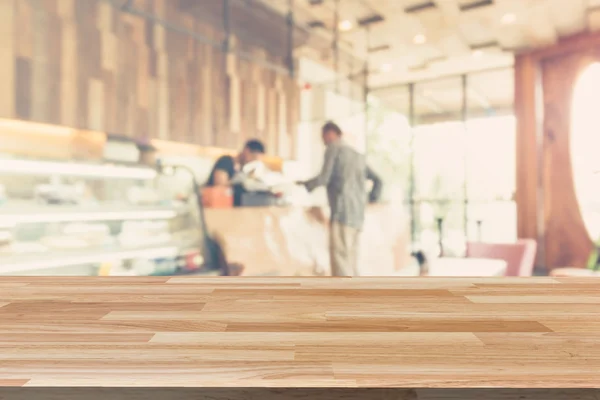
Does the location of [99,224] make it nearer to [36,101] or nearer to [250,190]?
[36,101]

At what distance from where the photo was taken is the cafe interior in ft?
9.41

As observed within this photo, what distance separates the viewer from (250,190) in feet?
13.0

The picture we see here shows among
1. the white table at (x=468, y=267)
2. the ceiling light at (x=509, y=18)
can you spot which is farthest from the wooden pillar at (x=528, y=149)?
the white table at (x=468, y=267)

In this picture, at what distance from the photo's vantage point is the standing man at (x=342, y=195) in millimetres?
3893

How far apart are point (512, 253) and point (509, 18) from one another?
9.49 ft

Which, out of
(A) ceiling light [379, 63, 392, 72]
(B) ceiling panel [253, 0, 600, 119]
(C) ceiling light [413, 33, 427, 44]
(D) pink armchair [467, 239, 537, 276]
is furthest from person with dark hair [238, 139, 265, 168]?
(A) ceiling light [379, 63, 392, 72]

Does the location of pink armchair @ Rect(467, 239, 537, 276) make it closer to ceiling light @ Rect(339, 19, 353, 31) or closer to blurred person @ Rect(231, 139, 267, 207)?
blurred person @ Rect(231, 139, 267, 207)

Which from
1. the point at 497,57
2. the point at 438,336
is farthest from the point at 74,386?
the point at 497,57

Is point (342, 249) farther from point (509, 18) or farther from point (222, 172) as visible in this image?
point (509, 18)

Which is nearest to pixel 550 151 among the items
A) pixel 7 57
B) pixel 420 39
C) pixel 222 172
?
pixel 420 39

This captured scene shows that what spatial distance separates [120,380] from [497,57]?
7534 mm

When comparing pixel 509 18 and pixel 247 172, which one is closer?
pixel 247 172

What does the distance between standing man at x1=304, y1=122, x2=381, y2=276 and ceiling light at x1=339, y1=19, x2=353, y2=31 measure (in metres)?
2.18

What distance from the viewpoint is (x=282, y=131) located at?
538cm
